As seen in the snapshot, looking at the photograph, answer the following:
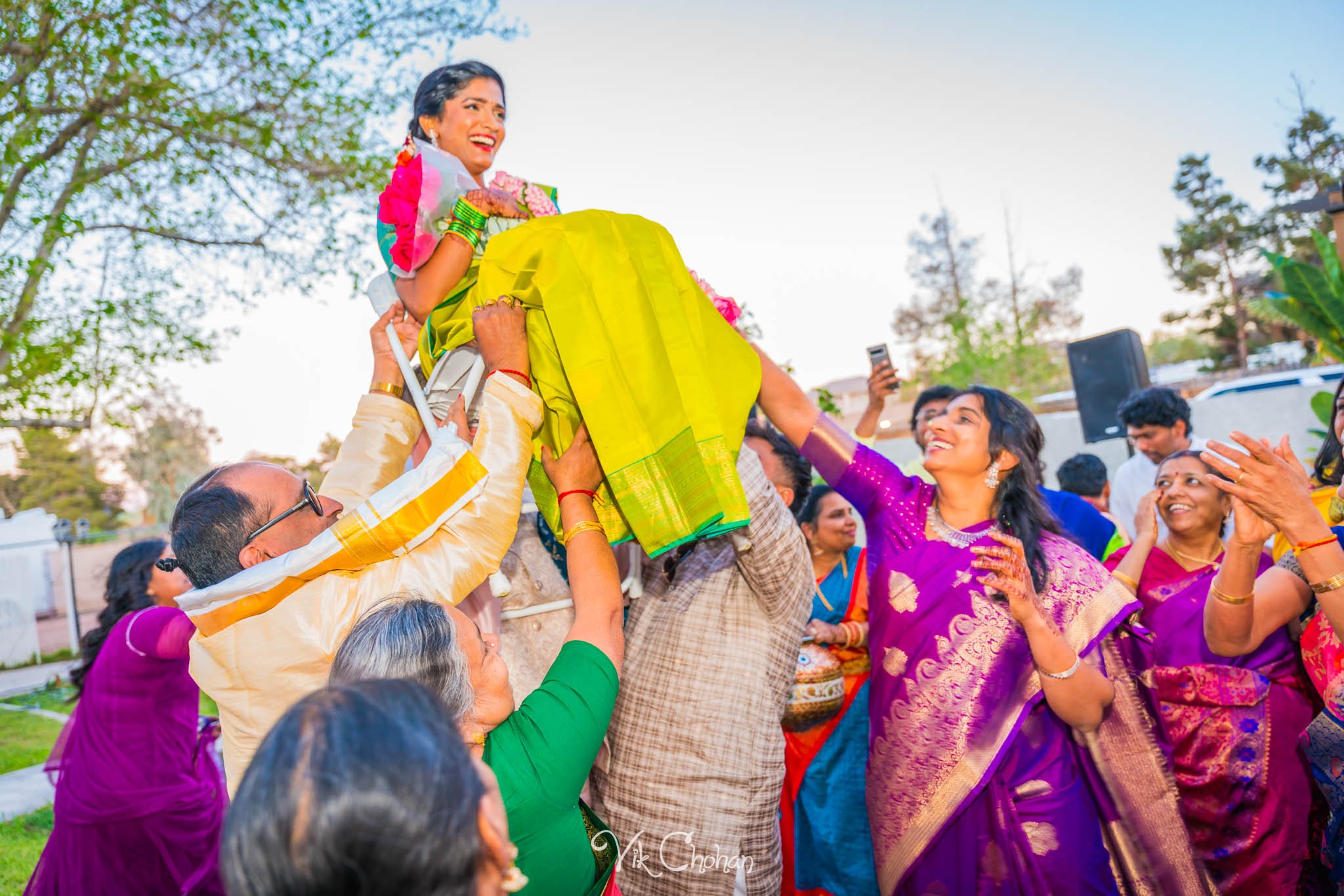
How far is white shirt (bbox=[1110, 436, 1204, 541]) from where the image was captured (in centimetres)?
589

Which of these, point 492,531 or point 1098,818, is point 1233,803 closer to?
point 1098,818

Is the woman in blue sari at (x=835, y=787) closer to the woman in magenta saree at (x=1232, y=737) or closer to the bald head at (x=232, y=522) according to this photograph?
the woman in magenta saree at (x=1232, y=737)

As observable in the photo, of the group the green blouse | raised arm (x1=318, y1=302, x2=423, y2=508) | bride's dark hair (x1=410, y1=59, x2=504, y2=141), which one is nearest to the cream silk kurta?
the green blouse

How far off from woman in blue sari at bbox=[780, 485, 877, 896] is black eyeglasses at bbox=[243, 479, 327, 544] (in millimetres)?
1646

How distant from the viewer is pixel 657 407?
187 cm

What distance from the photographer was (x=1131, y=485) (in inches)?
236

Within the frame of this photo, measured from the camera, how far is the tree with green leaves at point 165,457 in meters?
37.5

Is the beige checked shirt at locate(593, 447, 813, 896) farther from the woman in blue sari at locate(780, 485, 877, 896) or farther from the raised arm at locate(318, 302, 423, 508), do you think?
the raised arm at locate(318, 302, 423, 508)

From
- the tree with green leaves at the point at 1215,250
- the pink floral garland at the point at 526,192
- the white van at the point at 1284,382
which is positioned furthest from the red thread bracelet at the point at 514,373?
the tree with green leaves at the point at 1215,250

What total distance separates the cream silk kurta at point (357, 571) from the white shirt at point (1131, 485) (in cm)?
520

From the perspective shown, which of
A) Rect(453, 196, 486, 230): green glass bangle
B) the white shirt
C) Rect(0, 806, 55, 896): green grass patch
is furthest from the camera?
the white shirt

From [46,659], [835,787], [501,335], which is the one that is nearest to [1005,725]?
[835,787]

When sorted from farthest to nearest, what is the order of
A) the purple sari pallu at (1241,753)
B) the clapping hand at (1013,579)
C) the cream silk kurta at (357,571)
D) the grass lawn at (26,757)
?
the grass lawn at (26,757)
the purple sari pallu at (1241,753)
the clapping hand at (1013,579)
the cream silk kurta at (357,571)

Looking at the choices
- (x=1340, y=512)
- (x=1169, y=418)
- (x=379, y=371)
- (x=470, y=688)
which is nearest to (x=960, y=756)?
(x=1340, y=512)
